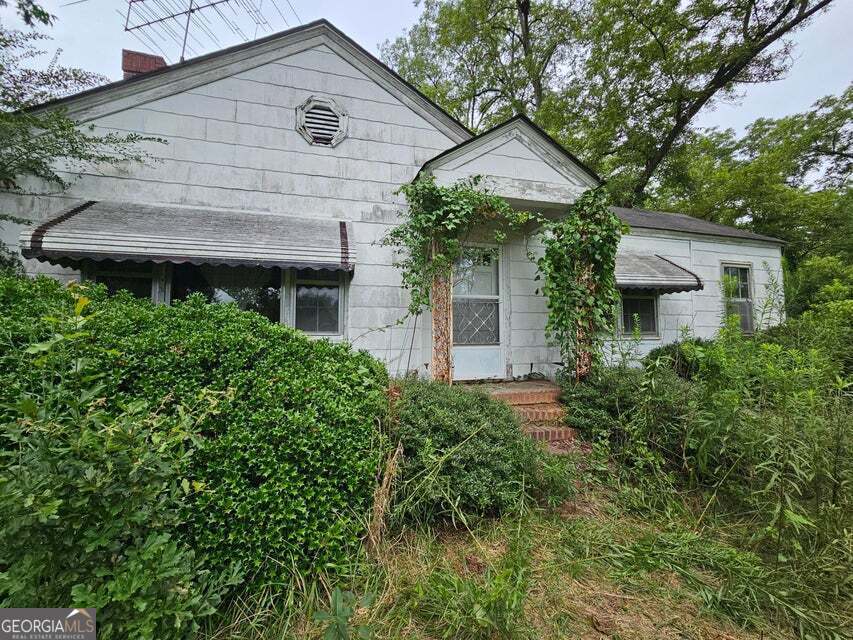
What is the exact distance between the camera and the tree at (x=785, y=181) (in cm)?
1270

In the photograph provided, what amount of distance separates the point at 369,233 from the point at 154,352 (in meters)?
3.47

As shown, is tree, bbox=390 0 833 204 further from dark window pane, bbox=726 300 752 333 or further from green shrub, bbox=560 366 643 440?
green shrub, bbox=560 366 643 440

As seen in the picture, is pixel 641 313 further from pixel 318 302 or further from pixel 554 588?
pixel 318 302

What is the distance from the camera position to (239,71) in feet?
15.5

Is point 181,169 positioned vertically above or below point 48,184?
above

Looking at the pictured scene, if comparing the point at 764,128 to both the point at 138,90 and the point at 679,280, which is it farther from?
the point at 138,90

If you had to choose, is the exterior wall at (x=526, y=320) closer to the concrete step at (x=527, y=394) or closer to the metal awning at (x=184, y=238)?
the concrete step at (x=527, y=394)

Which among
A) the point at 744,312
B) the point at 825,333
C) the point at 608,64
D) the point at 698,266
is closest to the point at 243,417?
the point at 825,333

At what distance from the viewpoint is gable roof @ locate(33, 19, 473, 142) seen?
4.24 meters

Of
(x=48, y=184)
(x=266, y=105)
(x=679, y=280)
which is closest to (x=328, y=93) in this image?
(x=266, y=105)

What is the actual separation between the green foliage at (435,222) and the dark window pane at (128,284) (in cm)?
337

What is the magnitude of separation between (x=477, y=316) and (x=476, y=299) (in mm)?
297

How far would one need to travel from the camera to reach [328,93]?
501 cm

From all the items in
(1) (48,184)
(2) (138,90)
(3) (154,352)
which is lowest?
(3) (154,352)
